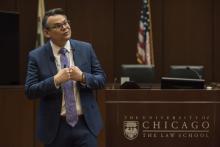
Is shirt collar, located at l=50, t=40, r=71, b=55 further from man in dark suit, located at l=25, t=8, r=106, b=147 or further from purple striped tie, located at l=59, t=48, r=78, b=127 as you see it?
purple striped tie, located at l=59, t=48, r=78, b=127

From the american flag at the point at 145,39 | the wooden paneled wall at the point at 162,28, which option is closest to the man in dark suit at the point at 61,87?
the american flag at the point at 145,39

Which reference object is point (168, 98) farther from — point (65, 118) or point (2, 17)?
point (2, 17)

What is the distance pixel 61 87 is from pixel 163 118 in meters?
1.23

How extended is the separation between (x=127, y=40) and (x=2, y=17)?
2.41 meters

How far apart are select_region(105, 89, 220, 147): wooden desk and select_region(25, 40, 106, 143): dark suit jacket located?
84cm

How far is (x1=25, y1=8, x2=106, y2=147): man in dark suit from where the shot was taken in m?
2.76

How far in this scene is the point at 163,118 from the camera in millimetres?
3727

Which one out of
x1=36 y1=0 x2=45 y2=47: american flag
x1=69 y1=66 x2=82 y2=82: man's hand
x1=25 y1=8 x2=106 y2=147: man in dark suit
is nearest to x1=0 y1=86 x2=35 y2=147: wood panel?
x1=36 y1=0 x2=45 y2=47: american flag

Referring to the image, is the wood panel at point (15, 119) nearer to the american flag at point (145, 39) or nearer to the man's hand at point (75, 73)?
the american flag at point (145, 39)

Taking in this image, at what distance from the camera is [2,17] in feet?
22.1

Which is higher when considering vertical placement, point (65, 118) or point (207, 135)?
point (65, 118)

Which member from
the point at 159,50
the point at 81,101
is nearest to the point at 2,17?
the point at 159,50

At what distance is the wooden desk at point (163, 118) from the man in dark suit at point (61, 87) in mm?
851

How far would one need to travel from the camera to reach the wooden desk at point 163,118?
3705mm
